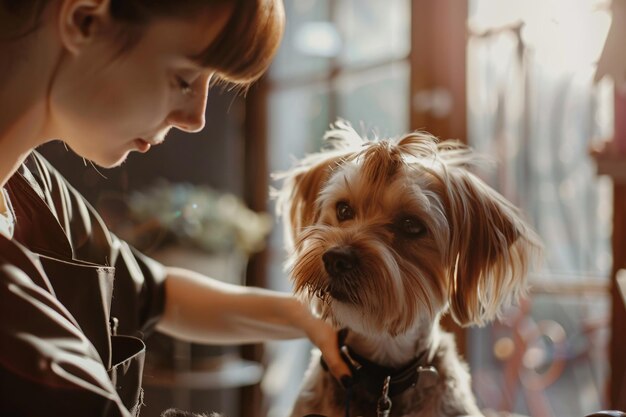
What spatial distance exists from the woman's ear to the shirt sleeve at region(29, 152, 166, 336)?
1.21 feet

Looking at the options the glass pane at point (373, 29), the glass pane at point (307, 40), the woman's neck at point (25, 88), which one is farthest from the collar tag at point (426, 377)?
the glass pane at point (307, 40)

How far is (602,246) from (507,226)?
44.2 inches

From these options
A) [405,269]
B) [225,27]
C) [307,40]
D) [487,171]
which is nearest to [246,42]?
[225,27]

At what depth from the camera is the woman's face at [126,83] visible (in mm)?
778

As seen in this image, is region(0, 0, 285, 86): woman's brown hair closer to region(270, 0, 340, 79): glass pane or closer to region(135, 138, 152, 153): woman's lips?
region(135, 138, 152, 153): woman's lips

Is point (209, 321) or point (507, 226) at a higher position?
point (507, 226)

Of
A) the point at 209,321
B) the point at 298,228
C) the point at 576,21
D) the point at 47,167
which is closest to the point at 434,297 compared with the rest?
the point at 298,228

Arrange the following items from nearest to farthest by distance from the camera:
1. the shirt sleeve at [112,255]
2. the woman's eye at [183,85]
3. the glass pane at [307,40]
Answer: the woman's eye at [183,85] → the shirt sleeve at [112,255] → the glass pane at [307,40]

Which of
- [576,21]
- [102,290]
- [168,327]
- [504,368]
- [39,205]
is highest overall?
[576,21]

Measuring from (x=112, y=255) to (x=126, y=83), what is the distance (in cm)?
46

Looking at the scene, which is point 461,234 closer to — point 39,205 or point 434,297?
point 434,297

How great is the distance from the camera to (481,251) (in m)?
1.24

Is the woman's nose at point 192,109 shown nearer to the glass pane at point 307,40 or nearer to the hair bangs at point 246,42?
the hair bangs at point 246,42

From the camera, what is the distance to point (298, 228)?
1.42 metres
